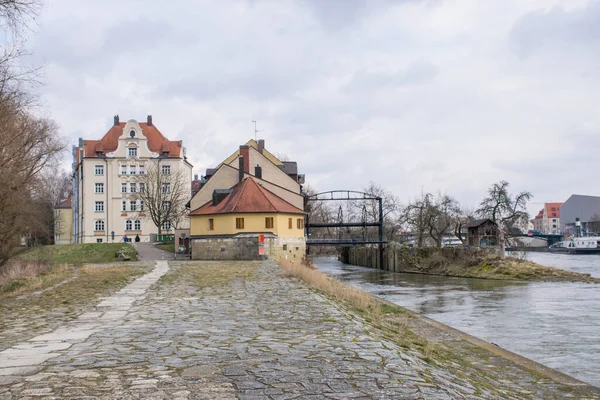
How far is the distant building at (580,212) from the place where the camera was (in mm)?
154125

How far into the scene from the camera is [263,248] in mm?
50062

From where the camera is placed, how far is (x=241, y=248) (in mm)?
50781

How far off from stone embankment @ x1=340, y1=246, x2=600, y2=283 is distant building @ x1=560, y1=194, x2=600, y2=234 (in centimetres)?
9994

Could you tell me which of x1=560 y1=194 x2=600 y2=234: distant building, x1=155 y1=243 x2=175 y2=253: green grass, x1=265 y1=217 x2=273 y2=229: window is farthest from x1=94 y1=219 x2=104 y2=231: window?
x1=560 y1=194 x2=600 y2=234: distant building

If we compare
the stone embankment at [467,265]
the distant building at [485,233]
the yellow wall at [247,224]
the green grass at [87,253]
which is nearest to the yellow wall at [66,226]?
the green grass at [87,253]

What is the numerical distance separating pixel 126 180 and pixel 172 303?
2860 inches

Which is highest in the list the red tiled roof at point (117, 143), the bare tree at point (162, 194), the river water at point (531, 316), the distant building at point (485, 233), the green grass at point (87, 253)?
the red tiled roof at point (117, 143)

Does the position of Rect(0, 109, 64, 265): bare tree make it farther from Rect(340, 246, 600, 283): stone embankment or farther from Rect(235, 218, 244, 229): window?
Rect(340, 246, 600, 283): stone embankment

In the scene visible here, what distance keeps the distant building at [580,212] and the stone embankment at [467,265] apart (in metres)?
99.9

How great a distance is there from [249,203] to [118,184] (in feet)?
126

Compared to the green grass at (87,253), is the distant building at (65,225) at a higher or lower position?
higher

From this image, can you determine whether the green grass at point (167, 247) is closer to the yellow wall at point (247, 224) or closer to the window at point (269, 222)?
the yellow wall at point (247, 224)

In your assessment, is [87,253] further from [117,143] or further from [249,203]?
[117,143]

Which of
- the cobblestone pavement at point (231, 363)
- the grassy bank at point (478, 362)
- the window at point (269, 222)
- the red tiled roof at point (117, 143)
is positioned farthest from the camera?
the red tiled roof at point (117, 143)
